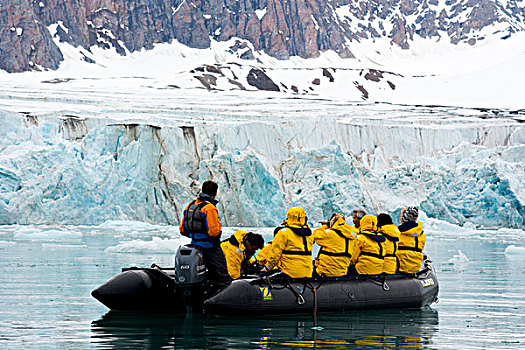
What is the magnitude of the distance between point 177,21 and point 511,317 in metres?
97.1

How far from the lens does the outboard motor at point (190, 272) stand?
24.6 feet

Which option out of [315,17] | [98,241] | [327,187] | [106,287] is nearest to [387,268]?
[106,287]

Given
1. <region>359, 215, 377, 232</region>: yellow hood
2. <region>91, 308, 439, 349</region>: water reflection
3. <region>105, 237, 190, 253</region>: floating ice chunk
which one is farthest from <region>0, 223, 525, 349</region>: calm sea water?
<region>105, 237, 190, 253</region>: floating ice chunk

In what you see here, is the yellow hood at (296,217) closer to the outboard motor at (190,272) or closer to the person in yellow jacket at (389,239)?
the outboard motor at (190,272)

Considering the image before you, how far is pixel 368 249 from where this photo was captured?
28.9ft

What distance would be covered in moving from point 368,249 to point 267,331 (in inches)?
80.4

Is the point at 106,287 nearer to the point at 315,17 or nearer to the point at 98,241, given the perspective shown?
the point at 98,241

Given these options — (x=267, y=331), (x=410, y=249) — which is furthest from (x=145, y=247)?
(x=267, y=331)

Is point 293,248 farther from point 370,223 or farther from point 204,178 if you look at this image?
point 204,178

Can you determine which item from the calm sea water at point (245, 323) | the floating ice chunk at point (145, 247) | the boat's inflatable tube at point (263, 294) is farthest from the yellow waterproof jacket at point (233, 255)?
the floating ice chunk at point (145, 247)

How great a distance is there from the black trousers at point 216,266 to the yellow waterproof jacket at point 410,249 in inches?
96.7

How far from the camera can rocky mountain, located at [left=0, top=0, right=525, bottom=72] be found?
280 feet

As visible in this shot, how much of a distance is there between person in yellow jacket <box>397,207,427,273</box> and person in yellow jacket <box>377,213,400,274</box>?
234 millimetres

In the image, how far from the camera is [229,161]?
24656 mm
